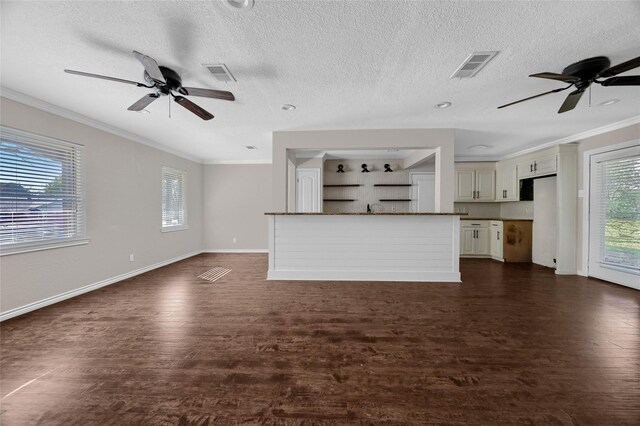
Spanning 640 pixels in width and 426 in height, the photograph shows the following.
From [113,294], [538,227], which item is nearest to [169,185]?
[113,294]

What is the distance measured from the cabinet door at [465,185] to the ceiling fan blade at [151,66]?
21.1ft

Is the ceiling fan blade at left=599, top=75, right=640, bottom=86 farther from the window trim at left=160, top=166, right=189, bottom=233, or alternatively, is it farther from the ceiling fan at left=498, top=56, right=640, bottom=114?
the window trim at left=160, top=166, right=189, bottom=233

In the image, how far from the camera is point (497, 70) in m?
2.34

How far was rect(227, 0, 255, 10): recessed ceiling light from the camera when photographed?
5.20 feet

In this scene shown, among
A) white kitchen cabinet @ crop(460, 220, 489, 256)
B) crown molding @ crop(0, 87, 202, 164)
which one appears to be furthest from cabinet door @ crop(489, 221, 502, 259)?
crown molding @ crop(0, 87, 202, 164)

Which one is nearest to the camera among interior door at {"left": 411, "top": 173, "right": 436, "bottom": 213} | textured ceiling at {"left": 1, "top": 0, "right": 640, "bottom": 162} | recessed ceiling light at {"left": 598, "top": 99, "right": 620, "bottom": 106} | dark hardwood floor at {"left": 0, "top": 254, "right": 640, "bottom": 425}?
dark hardwood floor at {"left": 0, "top": 254, "right": 640, "bottom": 425}

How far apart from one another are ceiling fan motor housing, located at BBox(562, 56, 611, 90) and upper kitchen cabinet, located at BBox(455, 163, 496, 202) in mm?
4143

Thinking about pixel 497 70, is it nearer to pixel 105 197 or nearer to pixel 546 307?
pixel 546 307

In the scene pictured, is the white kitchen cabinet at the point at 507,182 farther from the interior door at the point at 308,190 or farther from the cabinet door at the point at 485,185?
the interior door at the point at 308,190

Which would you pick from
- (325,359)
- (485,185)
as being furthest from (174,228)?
(485,185)

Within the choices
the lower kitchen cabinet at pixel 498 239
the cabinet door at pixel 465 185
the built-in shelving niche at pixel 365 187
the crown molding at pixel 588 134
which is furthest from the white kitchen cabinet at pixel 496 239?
the built-in shelving niche at pixel 365 187

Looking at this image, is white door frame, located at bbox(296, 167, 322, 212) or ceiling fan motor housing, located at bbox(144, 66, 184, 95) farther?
white door frame, located at bbox(296, 167, 322, 212)

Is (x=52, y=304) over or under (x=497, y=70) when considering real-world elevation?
under

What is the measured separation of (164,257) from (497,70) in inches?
248
